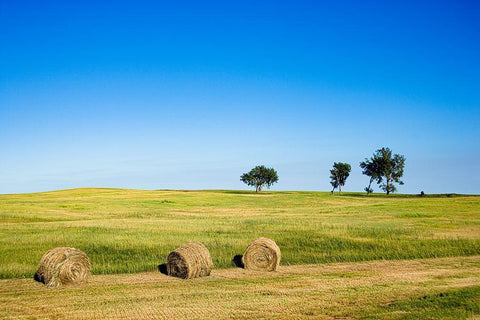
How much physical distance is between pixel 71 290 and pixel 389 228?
18.4 meters

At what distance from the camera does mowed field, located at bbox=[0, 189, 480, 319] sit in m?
10.4

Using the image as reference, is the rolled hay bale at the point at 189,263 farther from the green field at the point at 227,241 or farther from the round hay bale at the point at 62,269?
the round hay bale at the point at 62,269

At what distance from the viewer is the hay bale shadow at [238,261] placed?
17717mm

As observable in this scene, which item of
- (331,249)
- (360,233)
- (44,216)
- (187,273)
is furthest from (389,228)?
(44,216)

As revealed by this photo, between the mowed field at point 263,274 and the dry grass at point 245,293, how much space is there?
0.03 metres

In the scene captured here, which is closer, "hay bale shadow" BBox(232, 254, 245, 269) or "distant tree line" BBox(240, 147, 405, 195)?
"hay bale shadow" BBox(232, 254, 245, 269)

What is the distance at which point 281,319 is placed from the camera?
9602mm

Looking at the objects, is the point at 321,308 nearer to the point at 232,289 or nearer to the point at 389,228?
the point at 232,289

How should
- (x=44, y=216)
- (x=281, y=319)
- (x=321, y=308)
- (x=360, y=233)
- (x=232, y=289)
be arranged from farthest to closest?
1. (x=44, y=216)
2. (x=360, y=233)
3. (x=232, y=289)
4. (x=321, y=308)
5. (x=281, y=319)

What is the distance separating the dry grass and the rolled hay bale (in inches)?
15.4

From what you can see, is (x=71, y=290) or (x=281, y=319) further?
(x=71, y=290)

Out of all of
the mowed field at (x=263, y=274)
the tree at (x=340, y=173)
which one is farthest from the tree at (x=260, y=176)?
the mowed field at (x=263, y=274)

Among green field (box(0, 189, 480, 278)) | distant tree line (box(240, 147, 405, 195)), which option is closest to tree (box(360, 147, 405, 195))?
distant tree line (box(240, 147, 405, 195))

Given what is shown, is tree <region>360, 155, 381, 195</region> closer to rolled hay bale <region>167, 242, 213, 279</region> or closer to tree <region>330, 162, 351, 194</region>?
tree <region>330, 162, 351, 194</region>
